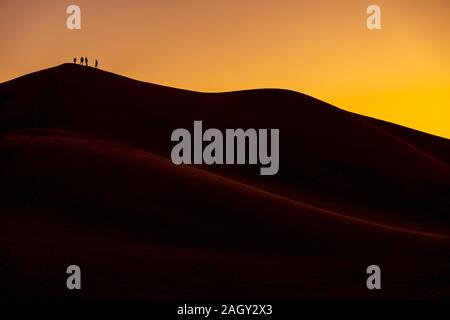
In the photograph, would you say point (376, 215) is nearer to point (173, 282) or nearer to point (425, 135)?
point (173, 282)

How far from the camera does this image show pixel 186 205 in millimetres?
4516

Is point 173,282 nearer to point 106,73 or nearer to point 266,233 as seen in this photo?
point 266,233

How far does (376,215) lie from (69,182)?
3.75 meters

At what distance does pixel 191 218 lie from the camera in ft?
14.1

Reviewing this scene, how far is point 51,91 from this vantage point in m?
9.05

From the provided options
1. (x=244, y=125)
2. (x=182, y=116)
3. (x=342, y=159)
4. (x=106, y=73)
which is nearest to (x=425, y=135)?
(x=342, y=159)

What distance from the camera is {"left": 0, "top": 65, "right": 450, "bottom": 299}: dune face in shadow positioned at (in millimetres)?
3172

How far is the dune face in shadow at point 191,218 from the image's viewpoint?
3.17 meters

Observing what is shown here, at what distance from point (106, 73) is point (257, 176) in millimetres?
5089

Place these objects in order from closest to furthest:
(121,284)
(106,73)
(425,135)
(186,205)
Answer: (121,284), (186,205), (106,73), (425,135)
